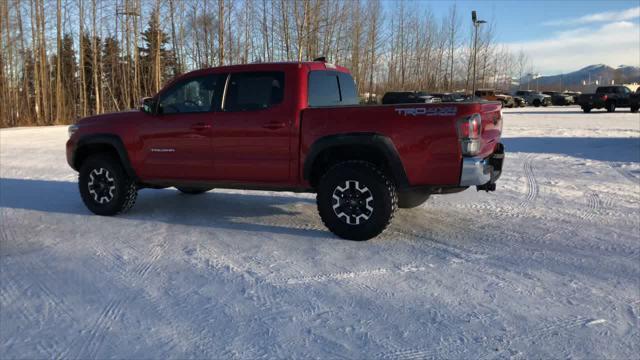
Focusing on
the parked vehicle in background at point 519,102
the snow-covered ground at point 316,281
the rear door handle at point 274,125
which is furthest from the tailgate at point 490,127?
the parked vehicle in background at point 519,102

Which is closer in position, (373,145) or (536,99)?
(373,145)

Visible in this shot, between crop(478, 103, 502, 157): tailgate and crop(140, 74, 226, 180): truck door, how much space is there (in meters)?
2.91

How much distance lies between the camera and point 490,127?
16.9ft

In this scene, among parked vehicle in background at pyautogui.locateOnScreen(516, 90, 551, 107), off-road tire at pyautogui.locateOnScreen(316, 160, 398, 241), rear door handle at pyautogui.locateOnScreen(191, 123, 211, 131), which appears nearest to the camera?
off-road tire at pyautogui.locateOnScreen(316, 160, 398, 241)

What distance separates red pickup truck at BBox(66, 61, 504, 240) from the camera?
486cm

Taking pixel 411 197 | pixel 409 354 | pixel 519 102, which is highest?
pixel 519 102

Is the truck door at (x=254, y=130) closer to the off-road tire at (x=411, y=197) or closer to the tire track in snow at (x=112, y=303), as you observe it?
the tire track in snow at (x=112, y=303)

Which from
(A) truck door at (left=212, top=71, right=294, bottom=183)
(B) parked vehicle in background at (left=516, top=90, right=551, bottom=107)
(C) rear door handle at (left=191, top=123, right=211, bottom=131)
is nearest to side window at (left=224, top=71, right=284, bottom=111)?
(A) truck door at (left=212, top=71, right=294, bottom=183)

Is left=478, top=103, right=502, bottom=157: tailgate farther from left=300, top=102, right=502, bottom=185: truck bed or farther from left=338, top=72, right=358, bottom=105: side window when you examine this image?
left=338, top=72, right=358, bottom=105: side window

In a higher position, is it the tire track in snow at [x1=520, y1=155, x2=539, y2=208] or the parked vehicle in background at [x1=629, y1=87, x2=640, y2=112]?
the parked vehicle in background at [x1=629, y1=87, x2=640, y2=112]

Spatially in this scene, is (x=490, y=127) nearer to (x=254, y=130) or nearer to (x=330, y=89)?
(x=330, y=89)

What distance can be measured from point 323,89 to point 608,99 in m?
32.1

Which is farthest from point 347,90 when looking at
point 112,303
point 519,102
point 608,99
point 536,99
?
point 536,99

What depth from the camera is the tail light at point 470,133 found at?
4672 millimetres
